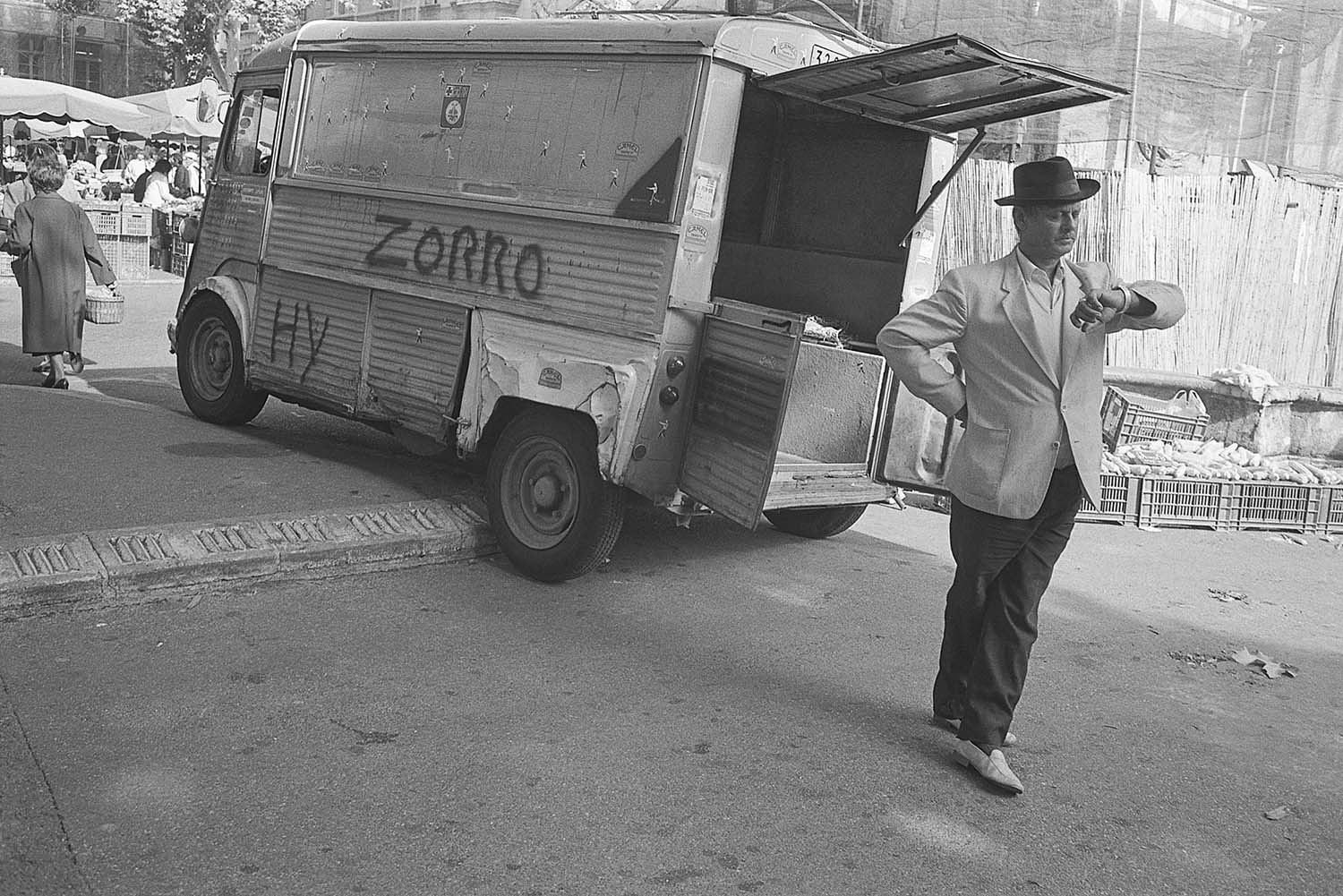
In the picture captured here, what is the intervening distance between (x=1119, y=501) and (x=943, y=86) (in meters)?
4.11

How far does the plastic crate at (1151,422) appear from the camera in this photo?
9.54 metres

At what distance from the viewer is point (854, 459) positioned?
659cm

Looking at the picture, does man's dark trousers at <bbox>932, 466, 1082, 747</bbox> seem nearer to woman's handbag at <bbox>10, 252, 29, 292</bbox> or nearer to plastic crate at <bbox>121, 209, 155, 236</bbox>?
woman's handbag at <bbox>10, 252, 29, 292</bbox>

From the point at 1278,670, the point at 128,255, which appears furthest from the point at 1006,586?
the point at 128,255

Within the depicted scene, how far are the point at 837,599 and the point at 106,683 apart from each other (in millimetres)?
3321

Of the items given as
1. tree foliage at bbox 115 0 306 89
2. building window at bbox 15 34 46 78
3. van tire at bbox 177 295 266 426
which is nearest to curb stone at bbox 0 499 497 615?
van tire at bbox 177 295 266 426

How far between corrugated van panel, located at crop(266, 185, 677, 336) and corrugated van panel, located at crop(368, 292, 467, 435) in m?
0.11

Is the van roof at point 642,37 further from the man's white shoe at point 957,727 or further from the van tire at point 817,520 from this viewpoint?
the man's white shoe at point 957,727

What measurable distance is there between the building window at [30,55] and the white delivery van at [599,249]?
180 ft

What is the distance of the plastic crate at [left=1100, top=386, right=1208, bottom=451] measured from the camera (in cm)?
954

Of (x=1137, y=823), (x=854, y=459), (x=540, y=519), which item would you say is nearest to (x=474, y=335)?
(x=540, y=519)

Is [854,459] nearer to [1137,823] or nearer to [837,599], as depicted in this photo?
[837,599]

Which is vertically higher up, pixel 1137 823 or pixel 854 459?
pixel 854 459

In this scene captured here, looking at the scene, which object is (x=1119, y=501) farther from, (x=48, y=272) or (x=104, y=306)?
(x=104, y=306)
